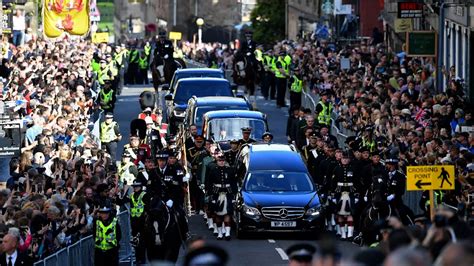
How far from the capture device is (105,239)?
25.5 m

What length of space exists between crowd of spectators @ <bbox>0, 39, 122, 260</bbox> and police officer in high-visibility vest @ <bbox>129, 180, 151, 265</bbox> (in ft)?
1.55

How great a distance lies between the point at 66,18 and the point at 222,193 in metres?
23.1

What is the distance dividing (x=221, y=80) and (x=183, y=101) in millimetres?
1431

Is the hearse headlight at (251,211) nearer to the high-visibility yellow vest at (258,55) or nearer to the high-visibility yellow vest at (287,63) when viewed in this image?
the high-visibility yellow vest at (287,63)

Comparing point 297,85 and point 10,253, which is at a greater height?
point 297,85

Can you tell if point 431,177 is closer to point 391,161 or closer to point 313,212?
point 391,161

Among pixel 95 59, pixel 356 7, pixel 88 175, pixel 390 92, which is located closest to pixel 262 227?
pixel 88 175

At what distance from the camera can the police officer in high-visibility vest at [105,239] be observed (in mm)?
25500

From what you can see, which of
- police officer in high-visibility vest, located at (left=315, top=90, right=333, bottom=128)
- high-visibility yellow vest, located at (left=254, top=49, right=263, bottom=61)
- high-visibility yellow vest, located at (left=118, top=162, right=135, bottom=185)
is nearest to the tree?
high-visibility yellow vest, located at (left=254, top=49, right=263, bottom=61)

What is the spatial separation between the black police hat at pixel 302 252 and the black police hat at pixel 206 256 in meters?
0.76

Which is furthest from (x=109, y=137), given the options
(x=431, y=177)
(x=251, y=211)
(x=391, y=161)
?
(x=431, y=177)

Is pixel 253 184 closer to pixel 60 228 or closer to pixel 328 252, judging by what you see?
pixel 60 228

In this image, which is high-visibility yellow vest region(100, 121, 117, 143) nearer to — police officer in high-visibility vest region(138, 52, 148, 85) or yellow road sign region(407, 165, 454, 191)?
yellow road sign region(407, 165, 454, 191)

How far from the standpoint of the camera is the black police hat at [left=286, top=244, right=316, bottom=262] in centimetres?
1360
